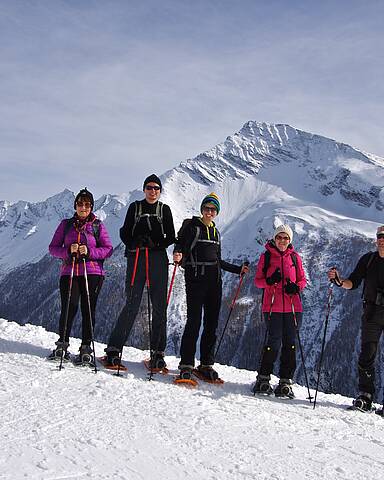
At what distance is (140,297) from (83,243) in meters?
1.35

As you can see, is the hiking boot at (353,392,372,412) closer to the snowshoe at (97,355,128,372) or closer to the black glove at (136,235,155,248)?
the snowshoe at (97,355,128,372)

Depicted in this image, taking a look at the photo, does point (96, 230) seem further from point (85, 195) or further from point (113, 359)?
point (113, 359)

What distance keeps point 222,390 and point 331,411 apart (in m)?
1.70

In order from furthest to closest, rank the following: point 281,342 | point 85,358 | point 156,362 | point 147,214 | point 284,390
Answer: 1. point 156,362
2. point 147,214
3. point 281,342
4. point 284,390
5. point 85,358

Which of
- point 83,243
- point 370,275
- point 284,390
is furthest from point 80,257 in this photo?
point 370,275

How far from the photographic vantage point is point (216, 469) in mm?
4570

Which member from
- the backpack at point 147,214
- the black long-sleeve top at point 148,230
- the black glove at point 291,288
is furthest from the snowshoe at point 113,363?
the black glove at point 291,288

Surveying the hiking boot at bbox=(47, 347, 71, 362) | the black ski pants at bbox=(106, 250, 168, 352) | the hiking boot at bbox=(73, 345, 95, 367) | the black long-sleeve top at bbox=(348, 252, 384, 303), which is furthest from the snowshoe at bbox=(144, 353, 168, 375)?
the black long-sleeve top at bbox=(348, 252, 384, 303)

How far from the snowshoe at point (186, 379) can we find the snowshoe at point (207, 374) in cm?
40

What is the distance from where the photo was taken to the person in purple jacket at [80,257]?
8039mm

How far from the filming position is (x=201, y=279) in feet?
26.7

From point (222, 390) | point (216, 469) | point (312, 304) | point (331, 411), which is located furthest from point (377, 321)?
point (312, 304)

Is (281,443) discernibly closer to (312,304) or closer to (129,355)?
(129,355)

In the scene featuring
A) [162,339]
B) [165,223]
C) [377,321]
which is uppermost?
[165,223]
